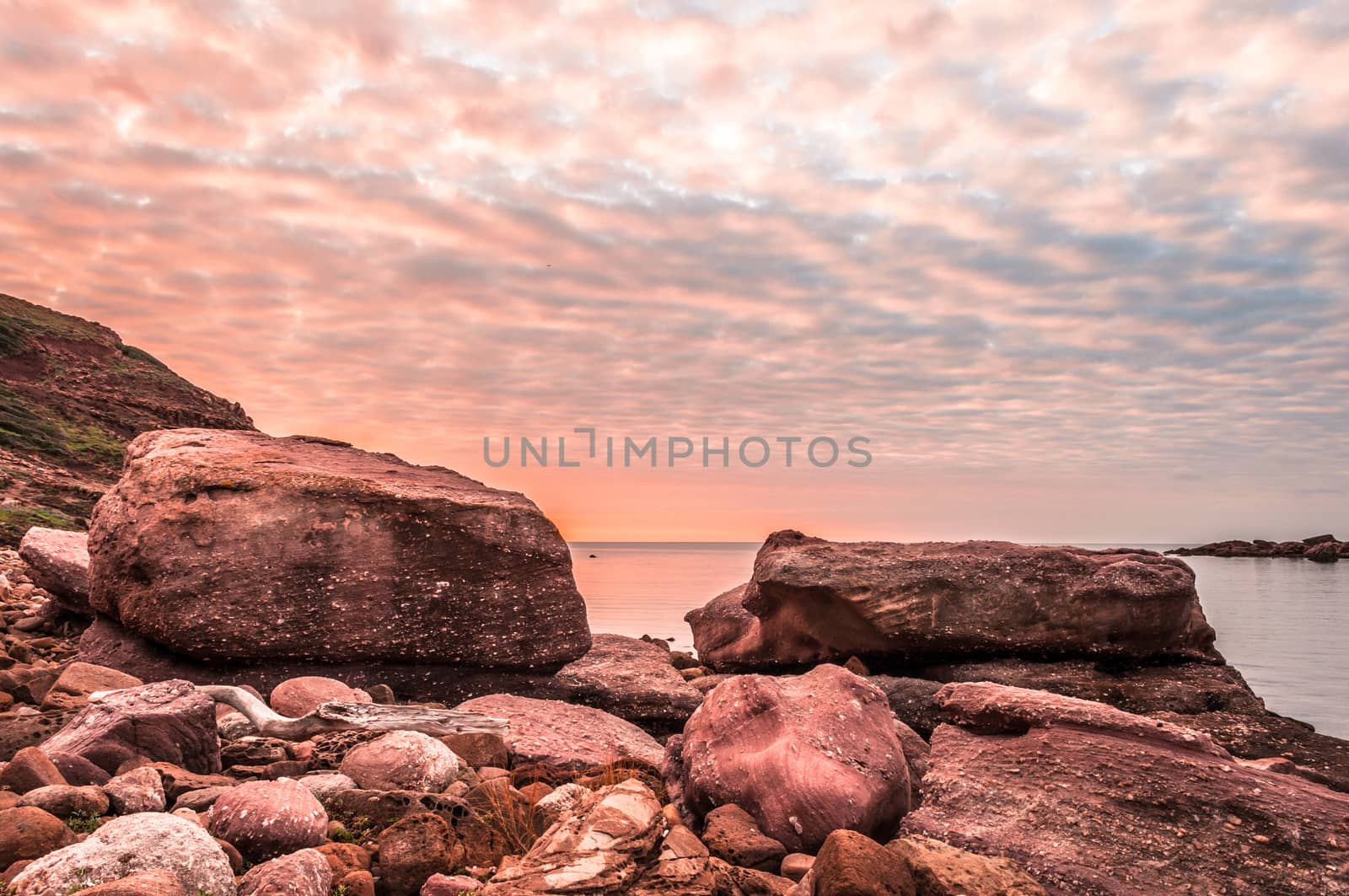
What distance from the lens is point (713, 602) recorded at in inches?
674

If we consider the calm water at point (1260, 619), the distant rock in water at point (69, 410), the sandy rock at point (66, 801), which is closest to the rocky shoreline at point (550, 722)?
the sandy rock at point (66, 801)

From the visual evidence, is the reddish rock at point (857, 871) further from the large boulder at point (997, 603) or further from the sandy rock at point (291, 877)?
the large boulder at point (997, 603)

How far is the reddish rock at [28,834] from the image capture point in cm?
460

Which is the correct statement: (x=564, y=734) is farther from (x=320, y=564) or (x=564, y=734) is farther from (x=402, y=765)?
(x=320, y=564)

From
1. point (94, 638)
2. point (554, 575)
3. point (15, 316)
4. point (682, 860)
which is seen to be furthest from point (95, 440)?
point (682, 860)

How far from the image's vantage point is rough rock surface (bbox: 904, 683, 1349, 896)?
5688 millimetres

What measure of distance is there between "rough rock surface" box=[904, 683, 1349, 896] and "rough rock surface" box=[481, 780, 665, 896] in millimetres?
2424

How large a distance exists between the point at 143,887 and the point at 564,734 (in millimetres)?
4804

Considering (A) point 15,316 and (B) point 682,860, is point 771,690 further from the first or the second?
(A) point 15,316

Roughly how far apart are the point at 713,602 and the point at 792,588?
401 centimetres

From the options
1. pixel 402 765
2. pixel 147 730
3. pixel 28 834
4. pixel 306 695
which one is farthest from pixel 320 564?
pixel 28 834

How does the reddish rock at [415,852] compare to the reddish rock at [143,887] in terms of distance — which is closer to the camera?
the reddish rock at [143,887]

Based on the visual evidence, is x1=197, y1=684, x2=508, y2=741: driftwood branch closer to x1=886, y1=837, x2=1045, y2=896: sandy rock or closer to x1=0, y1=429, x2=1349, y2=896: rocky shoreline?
x1=0, y1=429, x2=1349, y2=896: rocky shoreline

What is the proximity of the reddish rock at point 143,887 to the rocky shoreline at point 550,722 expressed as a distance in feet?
0.07
